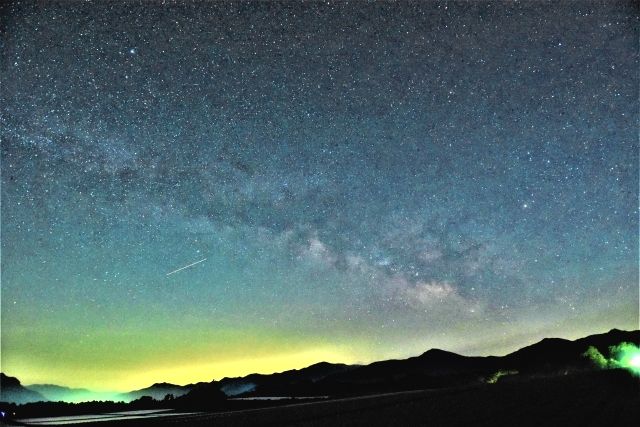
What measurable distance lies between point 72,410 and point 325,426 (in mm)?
39944

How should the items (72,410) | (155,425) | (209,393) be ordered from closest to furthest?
(155,425) → (72,410) → (209,393)

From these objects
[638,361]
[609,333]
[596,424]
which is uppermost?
[609,333]

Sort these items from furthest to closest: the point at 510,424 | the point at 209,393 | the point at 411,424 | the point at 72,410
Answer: the point at 209,393 → the point at 72,410 → the point at 411,424 → the point at 510,424

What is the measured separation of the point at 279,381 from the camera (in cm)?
18062

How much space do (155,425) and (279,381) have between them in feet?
528

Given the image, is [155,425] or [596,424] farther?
[155,425]

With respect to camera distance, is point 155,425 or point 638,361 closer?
point 155,425

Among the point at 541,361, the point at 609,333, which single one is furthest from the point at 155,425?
the point at 609,333

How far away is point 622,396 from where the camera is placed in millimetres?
20312

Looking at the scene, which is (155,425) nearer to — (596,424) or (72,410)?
(596,424)

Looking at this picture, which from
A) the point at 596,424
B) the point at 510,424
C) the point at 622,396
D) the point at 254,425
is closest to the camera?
the point at 596,424

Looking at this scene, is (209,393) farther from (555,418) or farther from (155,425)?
(555,418)

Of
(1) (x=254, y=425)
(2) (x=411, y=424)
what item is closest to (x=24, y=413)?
(1) (x=254, y=425)

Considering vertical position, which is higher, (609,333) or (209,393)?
(609,333)
